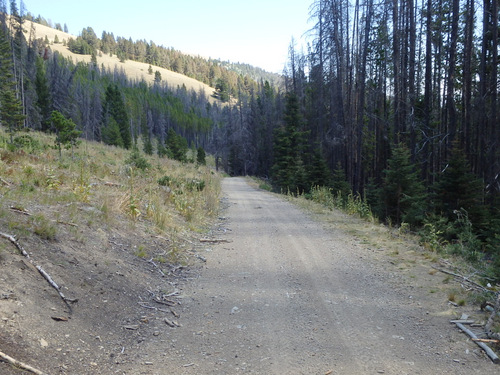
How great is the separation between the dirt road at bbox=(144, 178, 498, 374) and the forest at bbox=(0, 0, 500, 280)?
1.99 meters

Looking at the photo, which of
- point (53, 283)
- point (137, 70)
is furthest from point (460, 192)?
point (137, 70)

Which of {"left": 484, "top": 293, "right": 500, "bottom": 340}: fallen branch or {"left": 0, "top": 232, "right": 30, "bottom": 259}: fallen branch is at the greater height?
{"left": 0, "top": 232, "right": 30, "bottom": 259}: fallen branch

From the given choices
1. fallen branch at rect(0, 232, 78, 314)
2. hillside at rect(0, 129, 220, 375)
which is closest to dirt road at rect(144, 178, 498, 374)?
hillside at rect(0, 129, 220, 375)

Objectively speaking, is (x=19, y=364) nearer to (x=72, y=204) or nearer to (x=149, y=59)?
(x=72, y=204)

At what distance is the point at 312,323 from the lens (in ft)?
11.5

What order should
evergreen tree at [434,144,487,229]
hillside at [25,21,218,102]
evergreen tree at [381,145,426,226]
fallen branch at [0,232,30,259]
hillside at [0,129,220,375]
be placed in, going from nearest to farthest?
hillside at [0,129,220,375], fallen branch at [0,232,30,259], evergreen tree at [434,144,487,229], evergreen tree at [381,145,426,226], hillside at [25,21,218,102]

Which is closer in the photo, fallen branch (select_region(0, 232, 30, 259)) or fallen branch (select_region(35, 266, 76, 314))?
fallen branch (select_region(35, 266, 76, 314))

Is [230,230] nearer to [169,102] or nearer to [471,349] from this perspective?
[471,349]

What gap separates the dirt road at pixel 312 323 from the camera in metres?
2.80

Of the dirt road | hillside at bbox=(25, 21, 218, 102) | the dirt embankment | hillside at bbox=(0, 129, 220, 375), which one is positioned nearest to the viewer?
hillside at bbox=(0, 129, 220, 375)

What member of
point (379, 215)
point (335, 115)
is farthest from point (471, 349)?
point (335, 115)

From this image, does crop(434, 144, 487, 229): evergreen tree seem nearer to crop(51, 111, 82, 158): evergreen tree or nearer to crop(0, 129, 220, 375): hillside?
crop(0, 129, 220, 375): hillside

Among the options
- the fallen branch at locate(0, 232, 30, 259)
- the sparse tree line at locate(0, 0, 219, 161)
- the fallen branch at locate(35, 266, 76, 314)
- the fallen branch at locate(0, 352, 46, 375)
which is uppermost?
the sparse tree line at locate(0, 0, 219, 161)

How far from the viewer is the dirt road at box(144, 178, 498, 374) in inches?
110
